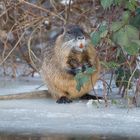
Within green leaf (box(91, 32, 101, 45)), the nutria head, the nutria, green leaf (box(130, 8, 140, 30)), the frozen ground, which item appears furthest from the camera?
the nutria

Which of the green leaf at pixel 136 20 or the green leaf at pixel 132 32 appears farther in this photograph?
the green leaf at pixel 136 20

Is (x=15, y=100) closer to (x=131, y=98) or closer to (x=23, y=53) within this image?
(x=131, y=98)

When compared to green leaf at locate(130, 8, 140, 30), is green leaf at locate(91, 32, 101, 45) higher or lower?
lower

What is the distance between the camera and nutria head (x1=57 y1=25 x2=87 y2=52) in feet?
20.2

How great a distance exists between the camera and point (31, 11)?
26.8 feet

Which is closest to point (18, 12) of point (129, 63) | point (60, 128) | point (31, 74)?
point (31, 74)

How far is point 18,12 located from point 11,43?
1.37 ft

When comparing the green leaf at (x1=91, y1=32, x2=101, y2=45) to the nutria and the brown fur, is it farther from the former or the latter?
the brown fur

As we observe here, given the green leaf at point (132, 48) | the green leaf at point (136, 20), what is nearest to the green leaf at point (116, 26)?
the green leaf at point (132, 48)

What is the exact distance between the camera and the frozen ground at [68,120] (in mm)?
5230

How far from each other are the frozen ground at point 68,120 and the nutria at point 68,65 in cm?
12

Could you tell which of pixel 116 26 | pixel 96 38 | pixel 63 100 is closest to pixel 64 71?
pixel 63 100

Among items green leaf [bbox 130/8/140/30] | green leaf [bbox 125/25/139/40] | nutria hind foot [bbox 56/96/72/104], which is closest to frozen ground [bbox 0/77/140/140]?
nutria hind foot [bbox 56/96/72/104]

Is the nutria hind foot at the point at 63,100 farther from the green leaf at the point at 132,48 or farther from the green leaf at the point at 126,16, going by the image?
the green leaf at the point at 126,16
